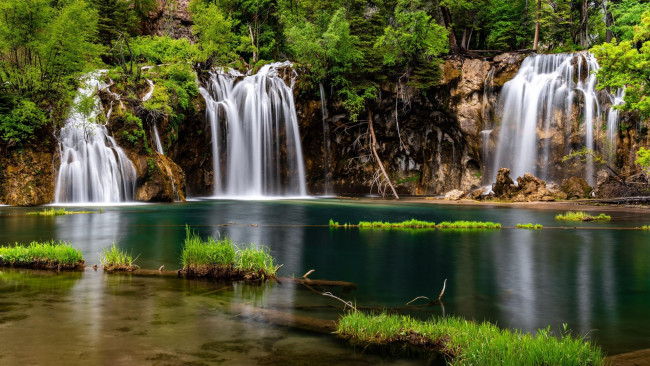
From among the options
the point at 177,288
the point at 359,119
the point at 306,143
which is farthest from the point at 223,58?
the point at 177,288

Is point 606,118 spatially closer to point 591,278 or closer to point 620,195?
point 620,195

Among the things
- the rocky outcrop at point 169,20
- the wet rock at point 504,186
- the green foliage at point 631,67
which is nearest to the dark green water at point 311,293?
the green foliage at point 631,67

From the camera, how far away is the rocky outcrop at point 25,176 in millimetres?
24234

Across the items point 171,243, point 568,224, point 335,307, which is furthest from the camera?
point 568,224

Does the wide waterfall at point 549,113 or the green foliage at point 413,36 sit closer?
the wide waterfall at point 549,113

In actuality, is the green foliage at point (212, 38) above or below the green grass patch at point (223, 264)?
above

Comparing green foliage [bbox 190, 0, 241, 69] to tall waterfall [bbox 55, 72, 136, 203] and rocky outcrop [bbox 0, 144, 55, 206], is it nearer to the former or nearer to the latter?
tall waterfall [bbox 55, 72, 136, 203]

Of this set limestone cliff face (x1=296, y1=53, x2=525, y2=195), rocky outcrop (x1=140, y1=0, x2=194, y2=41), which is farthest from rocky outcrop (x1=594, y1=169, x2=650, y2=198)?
rocky outcrop (x1=140, y1=0, x2=194, y2=41)

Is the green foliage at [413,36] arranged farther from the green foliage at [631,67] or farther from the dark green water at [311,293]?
the dark green water at [311,293]

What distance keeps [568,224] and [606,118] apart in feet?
59.2

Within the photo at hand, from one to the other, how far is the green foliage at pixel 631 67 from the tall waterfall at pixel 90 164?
25737 mm

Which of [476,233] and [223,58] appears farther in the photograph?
[223,58]

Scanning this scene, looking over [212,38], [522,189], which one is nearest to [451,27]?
[522,189]

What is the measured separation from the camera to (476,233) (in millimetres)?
15594
